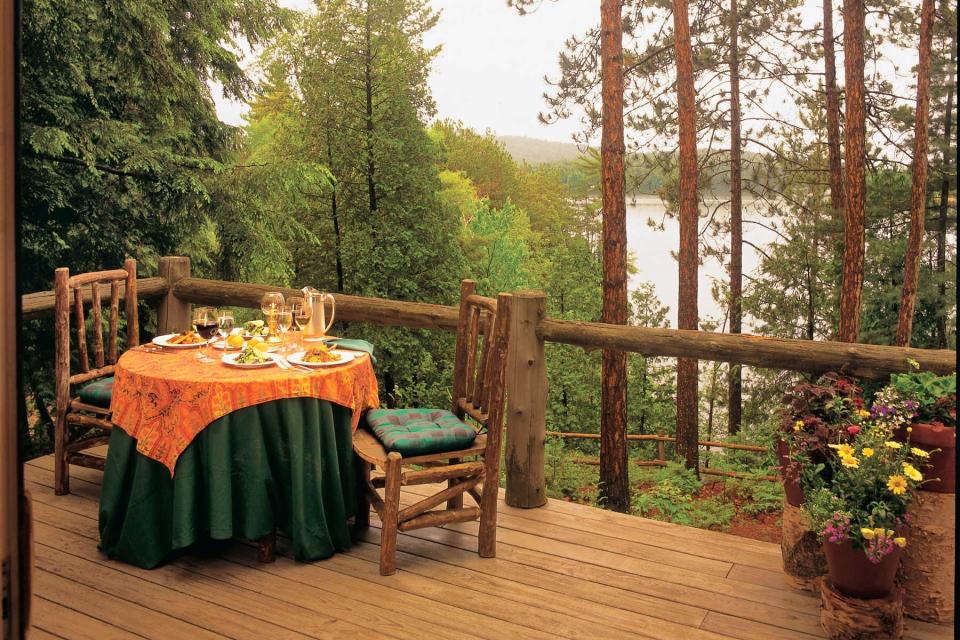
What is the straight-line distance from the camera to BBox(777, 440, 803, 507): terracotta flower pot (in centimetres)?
274

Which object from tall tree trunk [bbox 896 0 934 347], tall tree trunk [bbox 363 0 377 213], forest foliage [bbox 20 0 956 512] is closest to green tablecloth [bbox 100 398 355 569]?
forest foliage [bbox 20 0 956 512]

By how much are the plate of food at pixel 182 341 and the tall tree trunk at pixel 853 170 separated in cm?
788

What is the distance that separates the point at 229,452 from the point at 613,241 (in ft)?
20.2

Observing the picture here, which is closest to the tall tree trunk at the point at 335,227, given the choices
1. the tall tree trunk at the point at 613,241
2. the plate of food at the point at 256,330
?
the tall tree trunk at the point at 613,241

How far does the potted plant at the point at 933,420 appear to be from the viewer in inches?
100

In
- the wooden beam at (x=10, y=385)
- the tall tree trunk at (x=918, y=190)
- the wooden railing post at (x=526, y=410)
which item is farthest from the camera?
the tall tree trunk at (x=918, y=190)

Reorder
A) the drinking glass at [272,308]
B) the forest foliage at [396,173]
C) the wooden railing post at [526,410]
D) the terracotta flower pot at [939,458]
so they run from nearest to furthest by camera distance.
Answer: the terracotta flower pot at [939,458]
the drinking glass at [272,308]
the wooden railing post at [526,410]
the forest foliage at [396,173]

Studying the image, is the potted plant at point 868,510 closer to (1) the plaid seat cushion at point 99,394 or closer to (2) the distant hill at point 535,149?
(1) the plaid seat cushion at point 99,394

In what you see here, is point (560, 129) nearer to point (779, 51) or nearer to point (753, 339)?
point (779, 51)

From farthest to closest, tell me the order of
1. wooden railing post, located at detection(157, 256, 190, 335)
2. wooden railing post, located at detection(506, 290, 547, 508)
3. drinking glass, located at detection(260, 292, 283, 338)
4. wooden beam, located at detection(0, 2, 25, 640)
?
wooden railing post, located at detection(157, 256, 190, 335), wooden railing post, located at detection(506, 290, 547, 508), drinking glass, located at detection(260, 292, 283, 338), wooden beam, located at detection(0, 2, 25, 640)

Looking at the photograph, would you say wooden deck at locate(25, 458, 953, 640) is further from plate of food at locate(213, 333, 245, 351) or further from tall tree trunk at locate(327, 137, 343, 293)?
tall tree trunk at locate(327, 137, 343, 293)

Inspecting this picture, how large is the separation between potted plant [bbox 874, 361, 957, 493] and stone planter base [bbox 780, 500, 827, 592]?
0.41 meters

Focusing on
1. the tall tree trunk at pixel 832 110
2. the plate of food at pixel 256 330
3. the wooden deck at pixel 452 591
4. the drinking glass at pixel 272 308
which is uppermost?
the tall tree trunk at pixel 832 110
